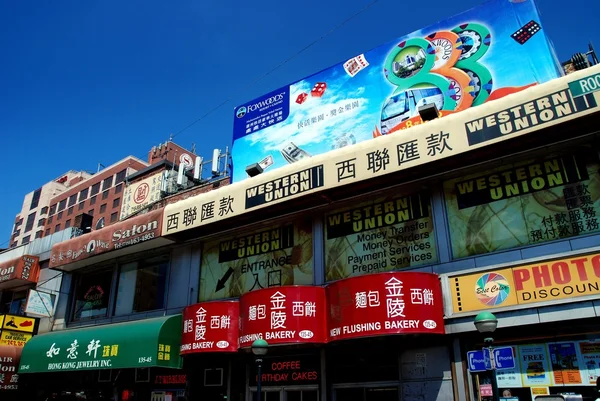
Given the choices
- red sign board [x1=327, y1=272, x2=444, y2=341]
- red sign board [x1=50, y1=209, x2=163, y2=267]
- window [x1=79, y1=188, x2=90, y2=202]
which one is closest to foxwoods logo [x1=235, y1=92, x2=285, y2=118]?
red sign board [x1=50, y1=209, x2=163, y2=267]

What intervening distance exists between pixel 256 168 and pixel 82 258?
7.87 metres

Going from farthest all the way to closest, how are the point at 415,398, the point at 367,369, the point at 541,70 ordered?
the point at 541,70
the point at 367,369
the point at 415,398

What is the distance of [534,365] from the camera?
404 inches

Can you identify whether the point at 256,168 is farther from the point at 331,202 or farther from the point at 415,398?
the point at 415,398

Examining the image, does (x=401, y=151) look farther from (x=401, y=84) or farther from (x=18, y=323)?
(x=18, y=323)

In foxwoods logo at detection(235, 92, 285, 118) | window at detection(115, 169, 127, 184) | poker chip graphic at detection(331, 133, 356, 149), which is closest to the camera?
poker chip graphic at detection(331, 133, 356, 149)

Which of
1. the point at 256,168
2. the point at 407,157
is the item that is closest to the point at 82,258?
the point at 256,168

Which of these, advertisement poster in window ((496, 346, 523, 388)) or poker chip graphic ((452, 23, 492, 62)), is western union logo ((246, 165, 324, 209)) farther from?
advertisement poster in window ((496, 346, 523, 388))

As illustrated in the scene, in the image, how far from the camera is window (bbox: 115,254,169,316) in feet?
58.4

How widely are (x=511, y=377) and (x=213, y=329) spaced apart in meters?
7.71

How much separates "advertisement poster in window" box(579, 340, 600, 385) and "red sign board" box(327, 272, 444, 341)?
2.78 m

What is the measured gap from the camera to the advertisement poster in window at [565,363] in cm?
978

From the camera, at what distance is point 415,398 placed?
11516mm

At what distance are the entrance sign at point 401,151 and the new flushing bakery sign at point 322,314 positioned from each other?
→ 9.32 feet
